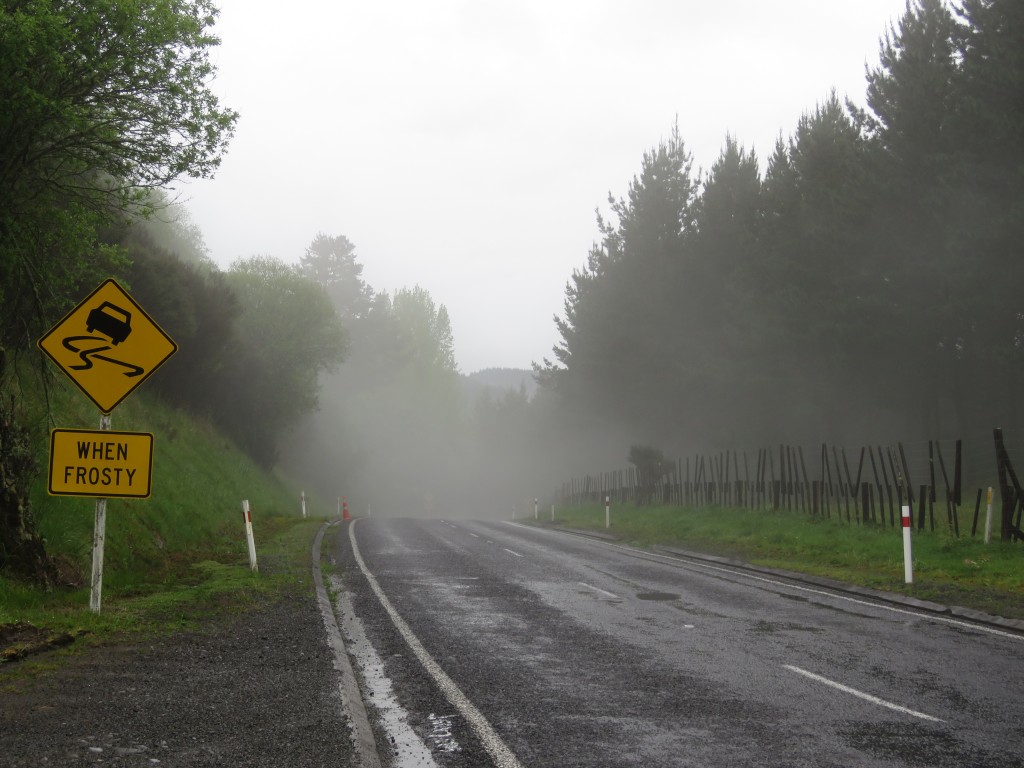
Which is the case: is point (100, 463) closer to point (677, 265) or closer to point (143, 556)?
point (143, 556)

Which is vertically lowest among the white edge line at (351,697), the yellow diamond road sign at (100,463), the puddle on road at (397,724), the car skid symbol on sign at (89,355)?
the puddle on road at (397,724)

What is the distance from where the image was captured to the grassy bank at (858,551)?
13906 mm

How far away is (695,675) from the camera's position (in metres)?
7.98

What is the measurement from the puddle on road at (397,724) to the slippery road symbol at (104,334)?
159 inches

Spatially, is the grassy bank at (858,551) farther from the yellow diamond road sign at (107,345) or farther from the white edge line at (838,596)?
the yellow diamond road sign at (107,345)

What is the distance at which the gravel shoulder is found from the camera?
5.21 m

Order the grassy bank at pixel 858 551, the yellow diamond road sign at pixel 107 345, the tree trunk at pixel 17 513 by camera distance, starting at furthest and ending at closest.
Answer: the grassy bank at pixel 858 551 < the tree trunk at pixel 17 513 < the yellow diamond road sign at pixel 107 345

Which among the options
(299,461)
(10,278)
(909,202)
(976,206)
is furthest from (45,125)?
(299,461)

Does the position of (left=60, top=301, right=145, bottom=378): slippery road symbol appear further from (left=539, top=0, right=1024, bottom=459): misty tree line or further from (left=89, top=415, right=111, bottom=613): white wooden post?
(left=539, top=0, right=1024, bottom=459): misty tree line

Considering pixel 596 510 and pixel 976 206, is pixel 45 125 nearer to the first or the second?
pixel 976 206

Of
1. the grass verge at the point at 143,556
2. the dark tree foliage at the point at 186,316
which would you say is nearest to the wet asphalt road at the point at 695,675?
the grass verge at the point at 143,556

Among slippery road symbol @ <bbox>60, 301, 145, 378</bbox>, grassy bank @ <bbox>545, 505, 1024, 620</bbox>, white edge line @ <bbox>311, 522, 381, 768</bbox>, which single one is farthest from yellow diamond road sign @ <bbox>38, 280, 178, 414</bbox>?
grassy bank @ <bbox>545, 505, 1024, 620</bbox>

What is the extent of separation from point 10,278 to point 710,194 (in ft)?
143

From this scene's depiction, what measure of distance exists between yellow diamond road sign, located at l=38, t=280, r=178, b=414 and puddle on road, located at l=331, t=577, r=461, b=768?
12.6 ft
